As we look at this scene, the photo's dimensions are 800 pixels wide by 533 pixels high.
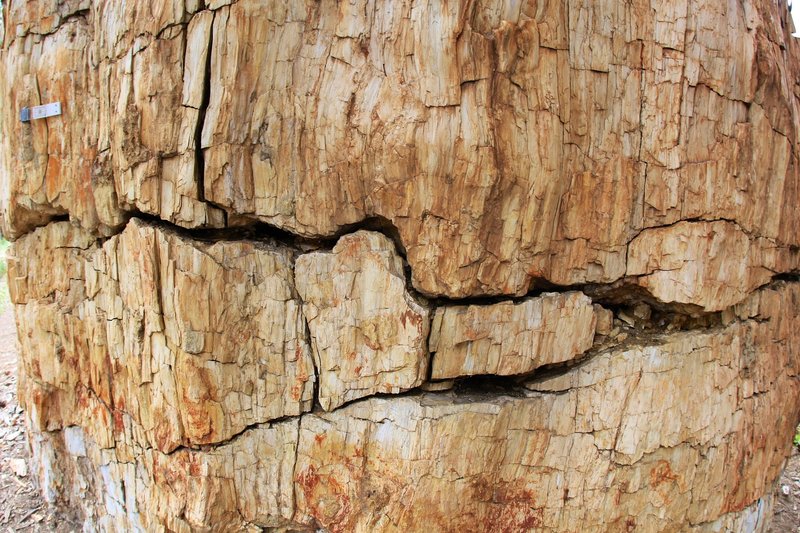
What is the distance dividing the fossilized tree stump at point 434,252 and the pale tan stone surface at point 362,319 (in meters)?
0.01

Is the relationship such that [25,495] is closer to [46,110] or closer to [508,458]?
[46,110]

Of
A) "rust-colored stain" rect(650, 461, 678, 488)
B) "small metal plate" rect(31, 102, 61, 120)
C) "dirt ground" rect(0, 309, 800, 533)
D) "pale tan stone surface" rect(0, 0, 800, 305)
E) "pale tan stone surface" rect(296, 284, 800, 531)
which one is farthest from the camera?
"dirt ground" rect(0, 309, 800, 533)

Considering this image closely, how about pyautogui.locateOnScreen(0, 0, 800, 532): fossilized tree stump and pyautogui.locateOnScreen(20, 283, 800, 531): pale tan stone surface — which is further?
pyautogui.locateOnScreen(20, 283, 800, 531): pale tan stone surface

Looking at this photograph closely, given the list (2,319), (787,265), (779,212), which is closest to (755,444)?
(787,265)

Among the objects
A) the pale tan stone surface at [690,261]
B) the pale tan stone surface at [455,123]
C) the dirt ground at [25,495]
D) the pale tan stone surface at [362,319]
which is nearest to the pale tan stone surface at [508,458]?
the pale tan stone surface at [362,319]

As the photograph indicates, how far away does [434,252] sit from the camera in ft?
8.29

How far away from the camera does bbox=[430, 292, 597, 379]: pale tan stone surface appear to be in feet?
8.59

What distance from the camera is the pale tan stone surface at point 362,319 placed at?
8.52ft

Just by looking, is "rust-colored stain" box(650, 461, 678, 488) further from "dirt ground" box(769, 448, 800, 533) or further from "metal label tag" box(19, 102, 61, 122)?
"metal label tag" box(19, 102, 61, 122)

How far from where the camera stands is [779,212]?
3.04m

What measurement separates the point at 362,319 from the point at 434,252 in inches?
18.1

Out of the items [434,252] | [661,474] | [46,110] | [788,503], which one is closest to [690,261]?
[661,474]

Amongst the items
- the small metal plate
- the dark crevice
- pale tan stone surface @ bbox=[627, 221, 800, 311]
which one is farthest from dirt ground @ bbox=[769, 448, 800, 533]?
the small metal plate

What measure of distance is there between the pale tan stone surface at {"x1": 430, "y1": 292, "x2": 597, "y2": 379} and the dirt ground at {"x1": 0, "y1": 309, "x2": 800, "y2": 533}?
2.32 meters
